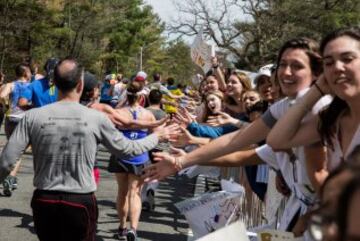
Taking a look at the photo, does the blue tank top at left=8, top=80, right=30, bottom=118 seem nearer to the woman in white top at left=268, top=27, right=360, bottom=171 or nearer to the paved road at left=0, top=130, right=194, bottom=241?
the paved road at left=0, top=130, right=194, bottom=241

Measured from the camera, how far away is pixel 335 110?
93.4 inches

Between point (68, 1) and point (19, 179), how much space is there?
35503 mm

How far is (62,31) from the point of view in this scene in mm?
43969

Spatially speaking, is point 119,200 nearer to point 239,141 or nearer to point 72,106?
point 72,106

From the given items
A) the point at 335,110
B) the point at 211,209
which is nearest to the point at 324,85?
the point at 335,110

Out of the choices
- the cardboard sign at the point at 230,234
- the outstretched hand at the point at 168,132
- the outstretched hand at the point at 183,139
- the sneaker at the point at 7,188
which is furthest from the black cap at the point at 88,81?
the sneaker at the point at 7,188

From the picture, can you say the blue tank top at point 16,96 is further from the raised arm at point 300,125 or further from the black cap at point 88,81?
the raised arm at point 300,125

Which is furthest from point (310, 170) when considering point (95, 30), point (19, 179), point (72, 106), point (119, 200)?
point (95, 30)

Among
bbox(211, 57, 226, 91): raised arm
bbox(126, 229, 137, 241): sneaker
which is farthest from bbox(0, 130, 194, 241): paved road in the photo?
bbox(211, 57, 226, 91): raised arm

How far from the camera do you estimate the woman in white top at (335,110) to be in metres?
2.20

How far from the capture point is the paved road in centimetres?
668

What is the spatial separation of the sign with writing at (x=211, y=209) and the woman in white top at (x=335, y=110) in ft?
4.32

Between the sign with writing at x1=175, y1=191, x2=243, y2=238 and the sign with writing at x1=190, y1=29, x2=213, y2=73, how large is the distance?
5563mm

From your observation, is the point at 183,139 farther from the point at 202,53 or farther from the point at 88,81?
the point at 202,53
